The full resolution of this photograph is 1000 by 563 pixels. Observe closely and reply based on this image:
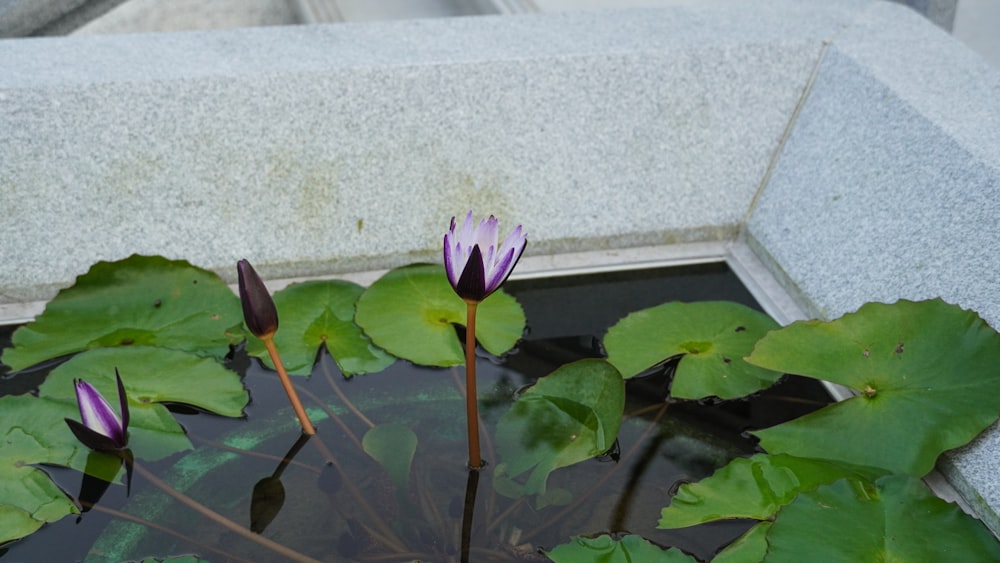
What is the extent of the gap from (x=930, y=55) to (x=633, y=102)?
0.45 metres

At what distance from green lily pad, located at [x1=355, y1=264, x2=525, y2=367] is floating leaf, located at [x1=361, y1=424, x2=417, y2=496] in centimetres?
10

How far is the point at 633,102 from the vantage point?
1.33 m

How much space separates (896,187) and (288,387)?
0.81 metres

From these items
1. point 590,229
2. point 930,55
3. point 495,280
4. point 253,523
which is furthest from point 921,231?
point 253,523

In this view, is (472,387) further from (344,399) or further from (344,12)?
(344,12)

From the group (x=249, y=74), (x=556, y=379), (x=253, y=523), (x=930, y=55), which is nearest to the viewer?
(x=253, y=523)

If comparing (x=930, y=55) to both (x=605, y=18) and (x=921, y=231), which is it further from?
(x=605, y=18)

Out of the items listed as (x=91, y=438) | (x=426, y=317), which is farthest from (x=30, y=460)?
(x=426, y=317)

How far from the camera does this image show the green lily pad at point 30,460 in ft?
2.96

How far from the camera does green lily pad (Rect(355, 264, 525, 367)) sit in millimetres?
1123

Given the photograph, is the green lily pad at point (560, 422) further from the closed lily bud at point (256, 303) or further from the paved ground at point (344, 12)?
the paved ground at point (344, 12)

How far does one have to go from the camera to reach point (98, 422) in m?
0.94

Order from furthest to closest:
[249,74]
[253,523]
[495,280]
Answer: [249,74] → [253,523] → [495,280]

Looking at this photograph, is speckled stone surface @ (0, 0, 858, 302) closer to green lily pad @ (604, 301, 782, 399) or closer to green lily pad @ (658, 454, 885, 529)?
green lily pad @ (604, 301, 782, 399)
